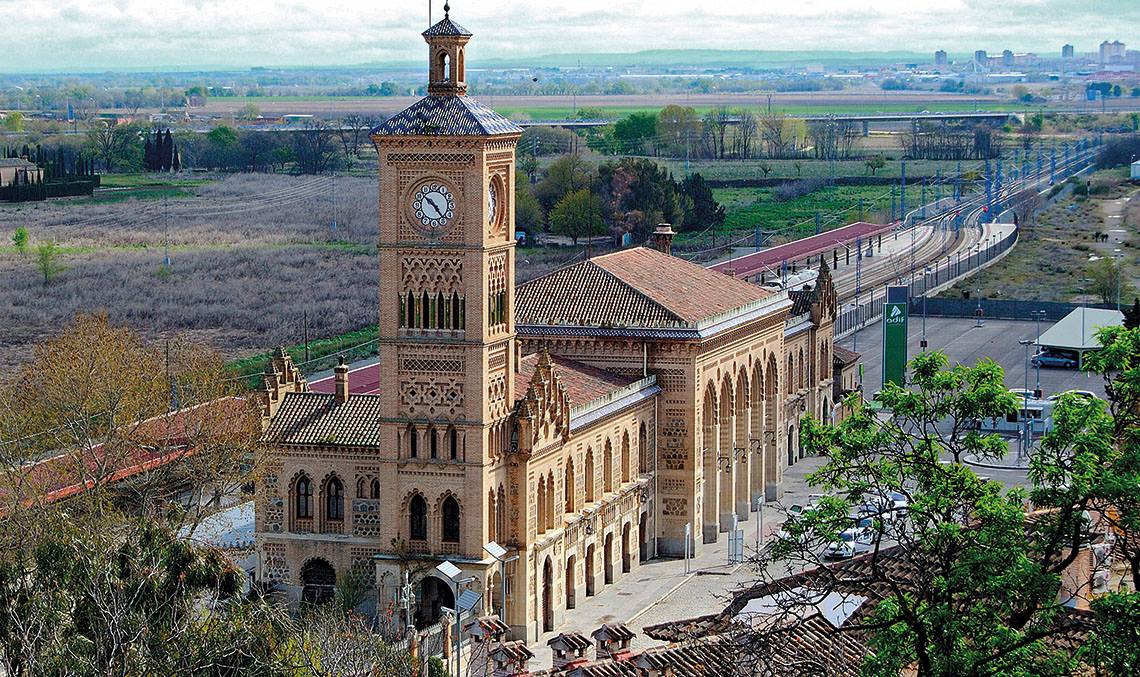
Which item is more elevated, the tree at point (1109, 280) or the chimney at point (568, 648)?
the chimney at point (568, 648)

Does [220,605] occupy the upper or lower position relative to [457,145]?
lower

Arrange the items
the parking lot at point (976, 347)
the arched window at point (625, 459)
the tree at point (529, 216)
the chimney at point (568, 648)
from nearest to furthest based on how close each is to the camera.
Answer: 1. the chimney at point (568, 648)
2. the arched window at point (625, 459)
3. the parking lot at point (976, 347)
4. the tree at point (529, 216)

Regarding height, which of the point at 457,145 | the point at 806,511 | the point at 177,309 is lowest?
the point at 177,309

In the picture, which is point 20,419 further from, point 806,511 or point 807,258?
point 807,258

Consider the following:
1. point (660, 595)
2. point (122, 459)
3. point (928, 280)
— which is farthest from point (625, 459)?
point (928, 280)

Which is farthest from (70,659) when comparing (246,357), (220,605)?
(246,357)

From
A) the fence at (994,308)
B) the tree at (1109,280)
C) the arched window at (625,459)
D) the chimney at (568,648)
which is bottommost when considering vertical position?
the fence at (994,308)

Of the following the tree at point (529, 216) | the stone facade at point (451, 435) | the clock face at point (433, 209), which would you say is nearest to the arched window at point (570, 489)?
the stone facade at point (451, 435)

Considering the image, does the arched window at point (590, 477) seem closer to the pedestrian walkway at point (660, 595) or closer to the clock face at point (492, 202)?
the pedestrian walkway at point (660, 595)
